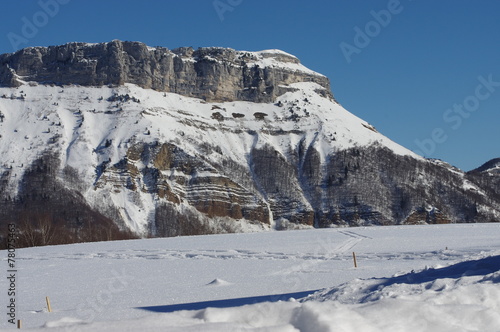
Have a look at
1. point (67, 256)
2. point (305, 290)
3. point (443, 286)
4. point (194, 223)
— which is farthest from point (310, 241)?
point (194, 223)

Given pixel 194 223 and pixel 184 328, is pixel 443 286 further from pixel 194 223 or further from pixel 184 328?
pixel 194 223

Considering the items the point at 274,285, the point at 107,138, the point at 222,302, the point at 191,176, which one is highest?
the point at 107,138

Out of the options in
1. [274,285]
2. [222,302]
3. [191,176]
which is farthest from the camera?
[191,176]

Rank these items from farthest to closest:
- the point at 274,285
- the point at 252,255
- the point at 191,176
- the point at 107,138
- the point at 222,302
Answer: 1. the point at 107,138
2. the point at 191,176
3. the point at 252,255
4. the point at 274,285
5. the point at 222,302

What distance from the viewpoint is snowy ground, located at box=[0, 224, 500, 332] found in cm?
805

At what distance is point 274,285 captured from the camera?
2820cm

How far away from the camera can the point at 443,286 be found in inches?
568

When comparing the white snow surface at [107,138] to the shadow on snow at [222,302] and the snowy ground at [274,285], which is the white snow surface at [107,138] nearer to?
the snowy ground at [274,285]

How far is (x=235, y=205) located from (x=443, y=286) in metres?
157

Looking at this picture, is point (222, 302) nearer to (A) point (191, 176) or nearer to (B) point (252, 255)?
(B) point (252, 255)

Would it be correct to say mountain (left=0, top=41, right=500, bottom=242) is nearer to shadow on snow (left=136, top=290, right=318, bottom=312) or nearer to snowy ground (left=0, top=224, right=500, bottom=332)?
snowy ground (left=0, top=224, right=500, bottom=332)

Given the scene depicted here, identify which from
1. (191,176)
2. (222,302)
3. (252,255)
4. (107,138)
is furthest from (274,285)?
(107,138)

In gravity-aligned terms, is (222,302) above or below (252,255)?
below

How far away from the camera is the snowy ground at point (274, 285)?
8.05 meters
